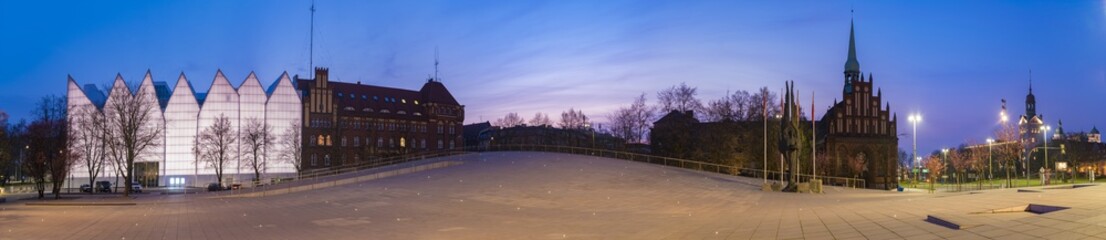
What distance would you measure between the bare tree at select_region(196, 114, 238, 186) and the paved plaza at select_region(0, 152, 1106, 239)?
52.2 meters

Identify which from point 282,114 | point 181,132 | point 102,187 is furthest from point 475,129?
point 102,187

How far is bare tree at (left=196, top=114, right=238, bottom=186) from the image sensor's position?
89.1 meters

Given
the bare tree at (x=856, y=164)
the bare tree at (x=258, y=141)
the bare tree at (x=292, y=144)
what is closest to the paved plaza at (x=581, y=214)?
the bare tree at (x=856, y=164)

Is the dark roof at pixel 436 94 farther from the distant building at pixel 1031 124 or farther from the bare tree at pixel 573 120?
the distant building at pixel 1031 124

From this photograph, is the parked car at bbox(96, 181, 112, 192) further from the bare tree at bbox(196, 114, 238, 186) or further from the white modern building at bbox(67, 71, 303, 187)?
the white modern building at bbox(67, 71, 303, 187)

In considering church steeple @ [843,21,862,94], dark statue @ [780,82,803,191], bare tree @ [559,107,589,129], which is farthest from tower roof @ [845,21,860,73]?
dark statue @ [780,82,803,191]

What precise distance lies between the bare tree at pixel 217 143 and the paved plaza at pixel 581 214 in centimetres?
5222

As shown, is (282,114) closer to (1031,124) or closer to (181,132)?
(181,132)

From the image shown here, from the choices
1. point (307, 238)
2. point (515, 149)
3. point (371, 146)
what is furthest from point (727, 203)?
point (371, 146)

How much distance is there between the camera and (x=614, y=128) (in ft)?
297

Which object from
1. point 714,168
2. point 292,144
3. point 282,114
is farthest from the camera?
point 282,114

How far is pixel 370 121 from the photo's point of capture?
116125 millimetres

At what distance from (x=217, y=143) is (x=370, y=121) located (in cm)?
3180

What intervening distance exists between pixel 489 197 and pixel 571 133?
7723cm
